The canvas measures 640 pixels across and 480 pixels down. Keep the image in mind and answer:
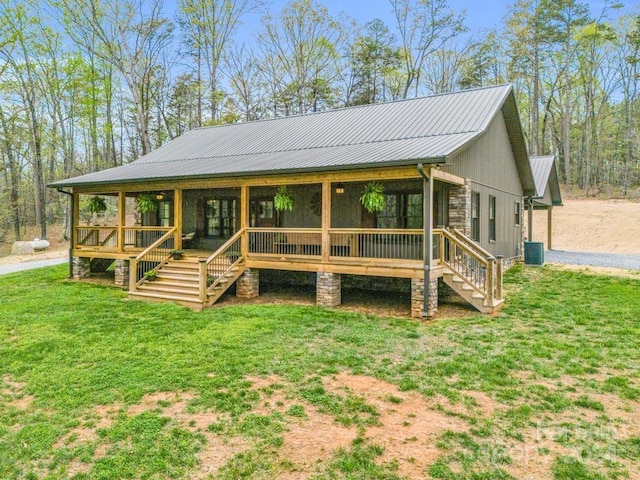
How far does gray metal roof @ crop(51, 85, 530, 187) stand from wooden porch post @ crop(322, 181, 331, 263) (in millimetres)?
609

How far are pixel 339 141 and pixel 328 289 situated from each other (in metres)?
5.26

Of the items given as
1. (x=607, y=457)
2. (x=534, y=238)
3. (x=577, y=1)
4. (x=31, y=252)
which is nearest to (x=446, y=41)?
(x=577, y=1)

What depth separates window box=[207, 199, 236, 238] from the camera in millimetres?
15070

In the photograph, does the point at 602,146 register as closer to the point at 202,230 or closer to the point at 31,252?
the point at 202,230

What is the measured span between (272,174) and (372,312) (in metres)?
4.14

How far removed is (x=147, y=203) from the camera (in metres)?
14.2

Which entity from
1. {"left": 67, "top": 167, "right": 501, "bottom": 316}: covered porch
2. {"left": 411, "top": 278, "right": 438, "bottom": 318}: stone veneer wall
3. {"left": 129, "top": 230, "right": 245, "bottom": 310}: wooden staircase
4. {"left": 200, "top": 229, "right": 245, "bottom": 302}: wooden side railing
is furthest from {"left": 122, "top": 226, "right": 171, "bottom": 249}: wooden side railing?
{"left": 411, "top": 278, "right": 438, "bottom": 318}: stone veneer wall

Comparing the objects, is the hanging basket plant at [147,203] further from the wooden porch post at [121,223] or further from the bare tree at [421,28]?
the bare tree at [421,28]

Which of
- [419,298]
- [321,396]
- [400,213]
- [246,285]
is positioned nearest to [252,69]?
[400,213]

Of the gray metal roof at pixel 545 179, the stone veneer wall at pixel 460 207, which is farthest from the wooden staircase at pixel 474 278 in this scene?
the gray metal roof at pixel 545 179

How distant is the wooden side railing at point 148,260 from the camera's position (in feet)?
37.6

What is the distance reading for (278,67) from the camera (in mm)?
31094

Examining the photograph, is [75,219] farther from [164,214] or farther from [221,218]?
[221,218]

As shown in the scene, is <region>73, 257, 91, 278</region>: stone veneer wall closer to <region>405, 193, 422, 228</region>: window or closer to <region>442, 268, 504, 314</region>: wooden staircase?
<region>405, 193, 422, 228</region>: window
